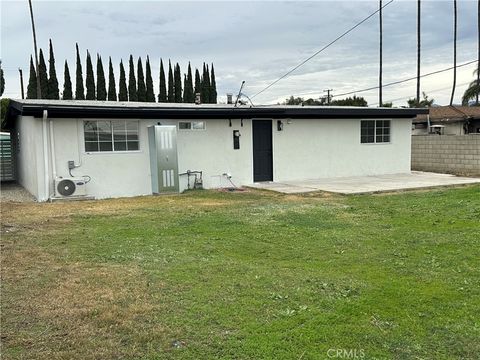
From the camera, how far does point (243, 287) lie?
449cm

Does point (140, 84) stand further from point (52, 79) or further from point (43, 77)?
point (43, 77)

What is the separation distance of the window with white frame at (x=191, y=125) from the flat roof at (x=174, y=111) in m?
0.25

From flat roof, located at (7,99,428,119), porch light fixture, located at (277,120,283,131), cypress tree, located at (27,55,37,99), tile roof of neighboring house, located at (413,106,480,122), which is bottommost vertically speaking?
porch light fixture, located at (277,120,283,131)

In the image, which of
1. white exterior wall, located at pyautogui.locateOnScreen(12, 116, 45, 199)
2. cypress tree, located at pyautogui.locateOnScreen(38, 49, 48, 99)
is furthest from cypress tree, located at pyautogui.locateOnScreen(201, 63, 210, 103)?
white exterior wall, located at pyautogui.locateOnScreen(12, 116, 45, 199)

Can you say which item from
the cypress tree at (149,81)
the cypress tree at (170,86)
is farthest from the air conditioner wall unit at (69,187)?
the cypress tree at (170,86)

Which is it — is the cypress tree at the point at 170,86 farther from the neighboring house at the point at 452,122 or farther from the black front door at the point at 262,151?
the black front door at the point at 262,151

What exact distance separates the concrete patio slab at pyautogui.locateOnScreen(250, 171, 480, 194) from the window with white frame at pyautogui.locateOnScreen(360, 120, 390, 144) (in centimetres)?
157

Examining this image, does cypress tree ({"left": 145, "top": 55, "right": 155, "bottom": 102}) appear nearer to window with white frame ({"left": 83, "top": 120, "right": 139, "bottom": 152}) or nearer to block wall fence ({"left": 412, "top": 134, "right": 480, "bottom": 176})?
block wall fence ({"left": 412, "top": 134, "right": 480, "bottom": 176})

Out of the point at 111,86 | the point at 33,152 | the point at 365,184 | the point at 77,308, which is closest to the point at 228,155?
the point at 365,184

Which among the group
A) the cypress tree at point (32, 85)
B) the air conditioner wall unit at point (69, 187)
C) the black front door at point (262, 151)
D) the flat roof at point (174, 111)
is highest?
the cypress tree at point (32, 85)

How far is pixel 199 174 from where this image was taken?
47.9 feet

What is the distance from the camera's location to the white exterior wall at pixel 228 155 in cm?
1273

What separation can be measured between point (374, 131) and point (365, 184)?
4018 millimetres

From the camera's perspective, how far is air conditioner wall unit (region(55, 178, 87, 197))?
12188 millimetres
